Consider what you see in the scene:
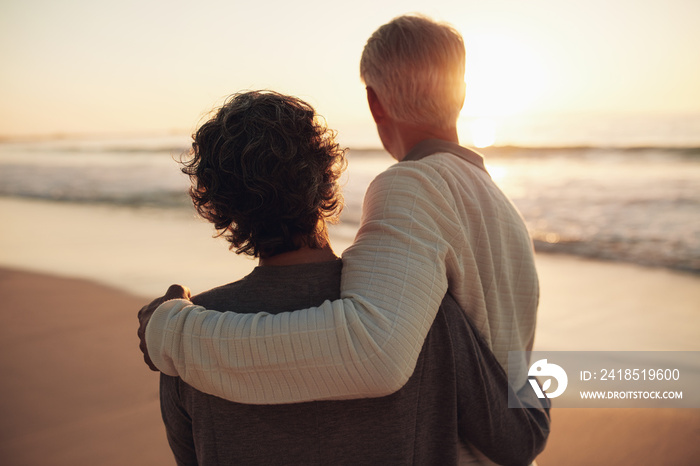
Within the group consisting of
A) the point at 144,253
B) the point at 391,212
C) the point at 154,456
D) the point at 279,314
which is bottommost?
the point at 154,456

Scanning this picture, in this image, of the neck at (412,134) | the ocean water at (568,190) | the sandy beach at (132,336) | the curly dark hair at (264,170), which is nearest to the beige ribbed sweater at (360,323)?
the curly dark hair at (264,170)

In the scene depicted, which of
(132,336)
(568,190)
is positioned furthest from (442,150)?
(568,190)

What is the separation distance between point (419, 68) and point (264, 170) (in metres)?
0.59

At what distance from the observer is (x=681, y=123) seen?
72.0 ft

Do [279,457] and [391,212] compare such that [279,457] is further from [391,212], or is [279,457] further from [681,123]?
[681,123]

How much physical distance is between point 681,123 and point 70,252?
72.4ft

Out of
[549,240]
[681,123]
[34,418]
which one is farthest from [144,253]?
[681,123]

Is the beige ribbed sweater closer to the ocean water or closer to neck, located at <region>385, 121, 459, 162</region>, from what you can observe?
neck, located at <region>385, 121, 459, 162</region>

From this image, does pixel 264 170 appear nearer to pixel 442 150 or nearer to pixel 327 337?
pixel 327 337

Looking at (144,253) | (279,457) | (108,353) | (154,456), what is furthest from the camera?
(144,253)

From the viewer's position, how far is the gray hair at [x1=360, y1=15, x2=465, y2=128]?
1591mm

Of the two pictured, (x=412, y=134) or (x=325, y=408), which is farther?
(x=412, y=134)

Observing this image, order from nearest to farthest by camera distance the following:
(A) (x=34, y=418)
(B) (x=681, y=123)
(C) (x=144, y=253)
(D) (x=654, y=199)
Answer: (A) (x=34, y=418) → (C) (x=144, y=253) → (D) (x=654, y=199) → (B) (x=681, y=123)

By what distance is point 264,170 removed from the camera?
1255mm
